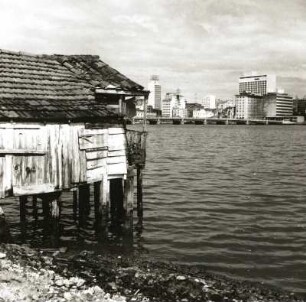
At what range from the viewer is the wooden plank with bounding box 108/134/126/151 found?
1669cm

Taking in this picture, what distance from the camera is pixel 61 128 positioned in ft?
49.6

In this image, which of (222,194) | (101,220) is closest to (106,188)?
(101,220)

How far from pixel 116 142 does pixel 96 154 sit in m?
0.97

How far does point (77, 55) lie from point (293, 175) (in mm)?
25261

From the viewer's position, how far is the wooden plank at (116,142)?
16.7m

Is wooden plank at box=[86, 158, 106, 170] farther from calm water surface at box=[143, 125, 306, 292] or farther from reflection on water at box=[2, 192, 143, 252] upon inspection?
calm water surface at box=[143, 125, 306, 292]

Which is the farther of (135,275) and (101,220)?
(101,220)

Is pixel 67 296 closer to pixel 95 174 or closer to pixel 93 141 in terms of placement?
pixel 95 174

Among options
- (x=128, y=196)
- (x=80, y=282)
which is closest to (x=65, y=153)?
(x=128, y=196)

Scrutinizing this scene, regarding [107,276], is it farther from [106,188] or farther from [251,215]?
[251,215]

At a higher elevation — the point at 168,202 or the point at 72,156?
the point at 72,156

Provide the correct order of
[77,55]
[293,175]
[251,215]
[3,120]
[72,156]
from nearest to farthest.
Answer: [3,120]
[72,156]
[77,55]
[251,215]
[293,175]

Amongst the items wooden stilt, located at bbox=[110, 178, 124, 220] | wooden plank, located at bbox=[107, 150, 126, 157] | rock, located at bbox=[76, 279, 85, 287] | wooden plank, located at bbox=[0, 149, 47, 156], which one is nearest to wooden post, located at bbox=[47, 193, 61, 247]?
wooden plank, located at bbox=[0, 149, 47, 156]

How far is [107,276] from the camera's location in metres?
11.5
